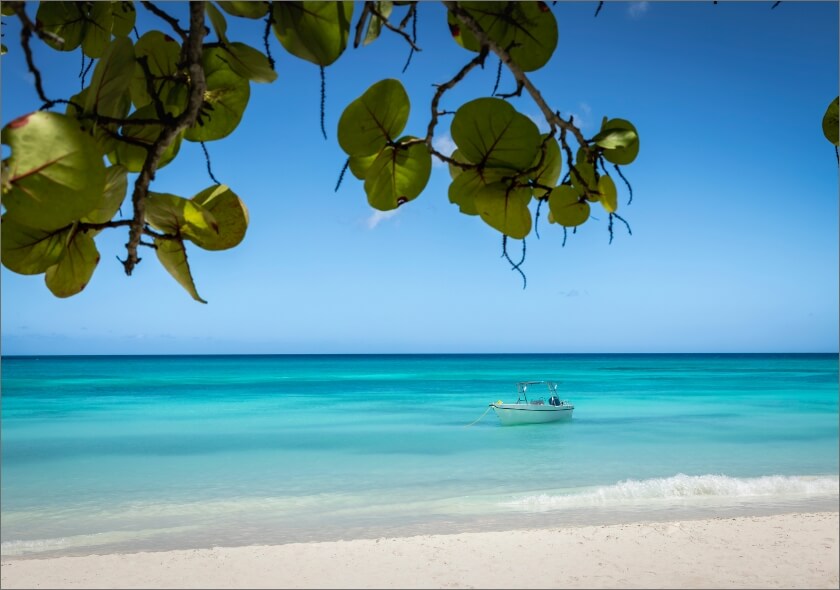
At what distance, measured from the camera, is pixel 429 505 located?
8.39 meters

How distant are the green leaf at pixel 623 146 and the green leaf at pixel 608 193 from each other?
13 millimetres

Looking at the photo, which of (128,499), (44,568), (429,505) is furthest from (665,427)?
(44,568)

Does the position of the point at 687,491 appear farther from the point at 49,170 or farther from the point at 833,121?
the point at 49,170

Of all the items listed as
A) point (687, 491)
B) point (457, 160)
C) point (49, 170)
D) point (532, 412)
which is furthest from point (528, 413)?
point (49, 170)

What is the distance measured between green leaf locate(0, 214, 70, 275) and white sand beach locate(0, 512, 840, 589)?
5718 millimetres

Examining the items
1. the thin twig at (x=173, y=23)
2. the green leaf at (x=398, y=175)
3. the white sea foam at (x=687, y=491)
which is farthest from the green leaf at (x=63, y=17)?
the white sea foam at (x=687, y=491)

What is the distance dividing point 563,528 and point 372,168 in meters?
7.44

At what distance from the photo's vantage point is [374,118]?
0.23 metres

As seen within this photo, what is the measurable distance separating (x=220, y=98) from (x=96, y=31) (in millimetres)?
156

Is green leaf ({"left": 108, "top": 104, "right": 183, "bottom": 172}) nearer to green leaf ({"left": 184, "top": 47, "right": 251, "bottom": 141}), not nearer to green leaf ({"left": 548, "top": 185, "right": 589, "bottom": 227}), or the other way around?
green leaf ({"left": 184, "top": 47, "right": 251, "bottom": 141})

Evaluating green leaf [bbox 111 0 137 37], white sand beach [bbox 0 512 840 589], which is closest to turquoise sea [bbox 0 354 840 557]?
white sand beach [bbox 0 512 840 589]

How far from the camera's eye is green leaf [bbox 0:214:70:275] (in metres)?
0.21

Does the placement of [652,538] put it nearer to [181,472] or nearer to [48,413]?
[181,472]

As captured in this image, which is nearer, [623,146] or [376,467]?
[623,146]
